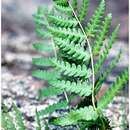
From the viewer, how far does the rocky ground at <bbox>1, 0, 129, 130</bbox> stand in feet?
9.04

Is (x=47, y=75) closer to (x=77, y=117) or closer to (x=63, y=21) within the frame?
(x=63, y=21)

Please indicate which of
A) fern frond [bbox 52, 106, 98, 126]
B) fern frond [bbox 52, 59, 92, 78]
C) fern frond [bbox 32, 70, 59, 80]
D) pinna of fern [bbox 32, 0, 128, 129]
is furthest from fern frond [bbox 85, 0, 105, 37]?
fern frond [bbox 32, 70, 59, 80]

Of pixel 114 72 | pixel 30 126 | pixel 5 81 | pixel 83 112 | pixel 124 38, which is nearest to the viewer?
pixel 83 112

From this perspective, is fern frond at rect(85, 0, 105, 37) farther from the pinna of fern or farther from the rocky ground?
the rocky ground

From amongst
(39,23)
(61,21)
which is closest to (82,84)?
(61,21)

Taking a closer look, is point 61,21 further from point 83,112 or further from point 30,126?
point 30,126

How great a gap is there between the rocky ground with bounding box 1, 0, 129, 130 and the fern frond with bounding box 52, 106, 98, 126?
1.04 ft

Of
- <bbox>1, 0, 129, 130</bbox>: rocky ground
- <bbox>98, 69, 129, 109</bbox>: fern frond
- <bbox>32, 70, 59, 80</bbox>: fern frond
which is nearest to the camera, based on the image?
<bbox>98, 69, 129, 109</bbox>: fern frond

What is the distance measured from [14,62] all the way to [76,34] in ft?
8.25

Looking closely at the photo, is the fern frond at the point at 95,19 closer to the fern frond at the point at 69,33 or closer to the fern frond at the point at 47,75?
the fern frond at the point at 69,33

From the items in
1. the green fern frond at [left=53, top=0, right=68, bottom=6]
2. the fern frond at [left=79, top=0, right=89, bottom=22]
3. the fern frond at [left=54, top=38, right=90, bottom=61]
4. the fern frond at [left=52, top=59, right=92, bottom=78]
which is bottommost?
the fern frond at [left=52, top=59, right=92, bottom=78]

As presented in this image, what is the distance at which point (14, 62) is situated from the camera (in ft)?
13.5

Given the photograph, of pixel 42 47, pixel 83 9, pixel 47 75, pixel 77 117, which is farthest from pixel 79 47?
pixel 42 47

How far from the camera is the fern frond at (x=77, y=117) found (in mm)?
1496
